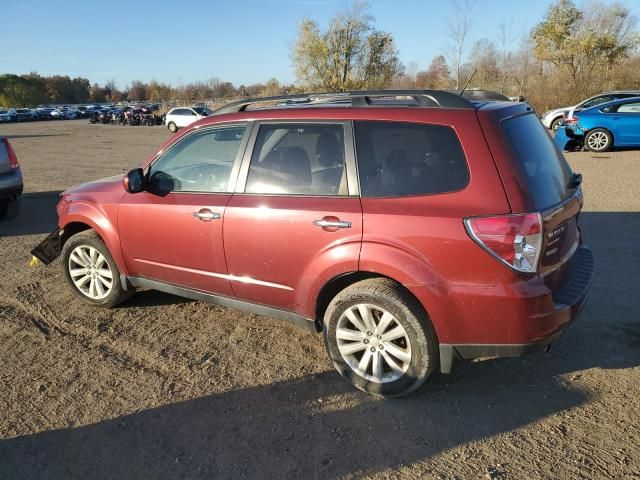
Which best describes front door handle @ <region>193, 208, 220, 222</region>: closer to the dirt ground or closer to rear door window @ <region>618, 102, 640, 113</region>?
the dirt ground

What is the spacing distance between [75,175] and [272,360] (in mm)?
11623

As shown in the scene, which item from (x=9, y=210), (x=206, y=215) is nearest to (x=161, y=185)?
(x=206, y=215)

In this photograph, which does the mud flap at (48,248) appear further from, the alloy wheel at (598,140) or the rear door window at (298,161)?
the alloy wheel at (598,140)

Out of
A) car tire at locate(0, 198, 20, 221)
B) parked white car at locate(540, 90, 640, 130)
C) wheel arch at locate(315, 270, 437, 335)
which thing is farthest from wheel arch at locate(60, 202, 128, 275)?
parked white car at locate(540, 90, 640, 130)

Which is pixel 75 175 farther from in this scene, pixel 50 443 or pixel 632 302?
pixel 632 302

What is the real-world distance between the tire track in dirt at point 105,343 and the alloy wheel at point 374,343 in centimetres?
110

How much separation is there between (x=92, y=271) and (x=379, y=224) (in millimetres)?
2949

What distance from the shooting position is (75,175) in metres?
13.2

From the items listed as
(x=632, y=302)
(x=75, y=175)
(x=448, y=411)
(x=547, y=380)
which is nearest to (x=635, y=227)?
(x=632, y=302)

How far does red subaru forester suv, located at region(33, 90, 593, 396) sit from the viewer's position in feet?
9.07

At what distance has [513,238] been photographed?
2668mm

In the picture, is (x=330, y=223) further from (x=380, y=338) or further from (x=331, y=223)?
(x=380, y=338)

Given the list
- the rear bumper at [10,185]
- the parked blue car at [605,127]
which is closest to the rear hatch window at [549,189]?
the rear bumper at [10,185]

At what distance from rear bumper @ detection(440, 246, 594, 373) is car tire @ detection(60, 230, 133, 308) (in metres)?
2.99
